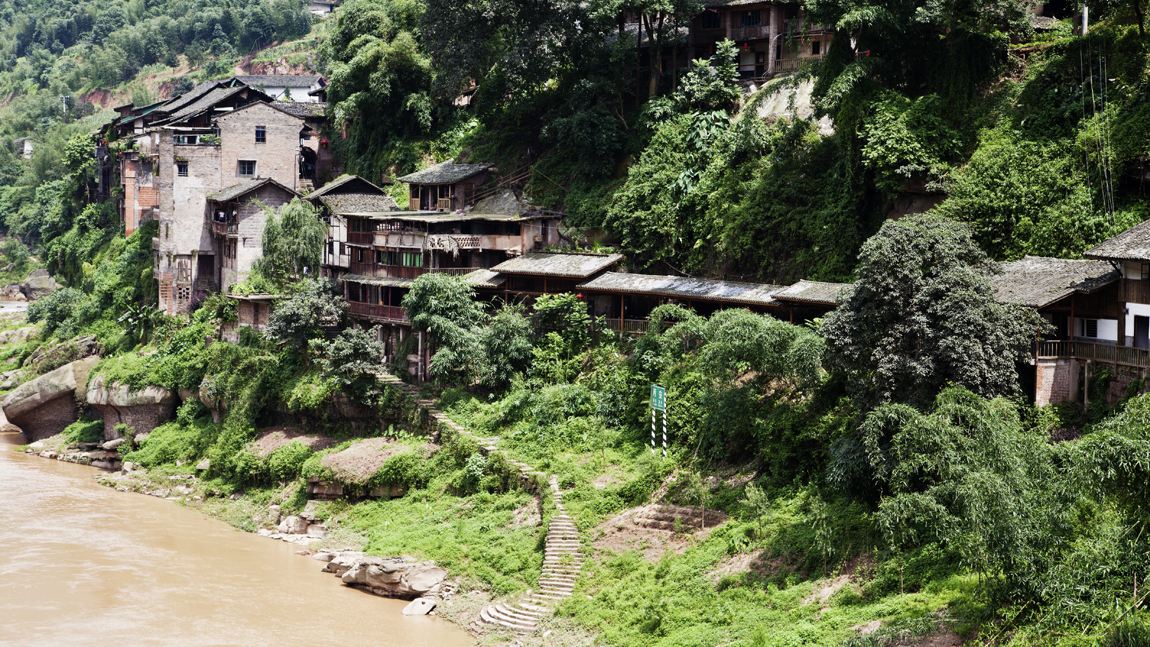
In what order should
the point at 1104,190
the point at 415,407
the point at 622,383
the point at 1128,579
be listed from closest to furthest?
the point at 1128,579, the point at 1104,190, the point at 622,383, the point at 415,407

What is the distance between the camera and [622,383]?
49.9m

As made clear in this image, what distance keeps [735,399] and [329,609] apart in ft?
47.8

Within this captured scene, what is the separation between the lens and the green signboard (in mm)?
45688

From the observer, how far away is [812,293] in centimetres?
4606

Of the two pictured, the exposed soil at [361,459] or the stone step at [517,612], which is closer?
the stone step at [517,612]

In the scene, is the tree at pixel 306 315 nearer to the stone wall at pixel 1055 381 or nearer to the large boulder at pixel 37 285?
the stone wall at pixel 1055 381

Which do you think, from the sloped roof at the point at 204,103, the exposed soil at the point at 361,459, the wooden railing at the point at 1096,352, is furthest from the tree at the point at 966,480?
the sloped roof at the point at 204,103

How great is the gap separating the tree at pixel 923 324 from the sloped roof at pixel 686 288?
9.86m

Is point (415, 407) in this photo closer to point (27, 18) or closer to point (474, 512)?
point (474, 512)

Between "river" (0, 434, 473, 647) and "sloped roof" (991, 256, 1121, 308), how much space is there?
18.6m

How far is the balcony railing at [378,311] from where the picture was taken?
59750mm

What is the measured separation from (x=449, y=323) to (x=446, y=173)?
45.5 feet

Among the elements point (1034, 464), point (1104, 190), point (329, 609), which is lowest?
point (329, 609)

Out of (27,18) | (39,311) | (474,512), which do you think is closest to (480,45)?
(474,512)
